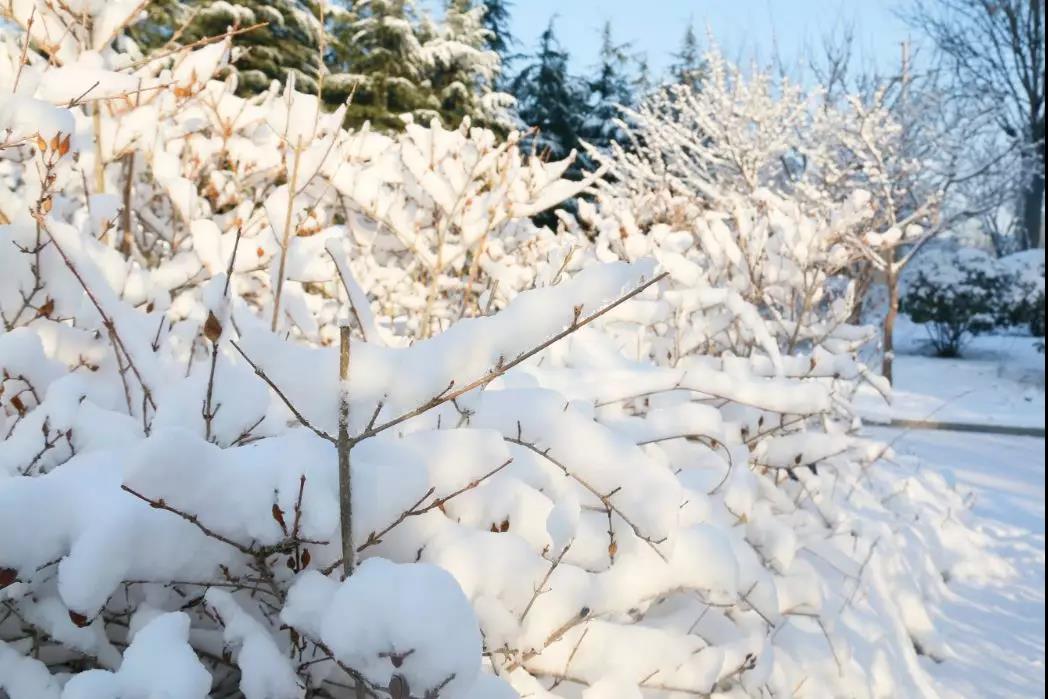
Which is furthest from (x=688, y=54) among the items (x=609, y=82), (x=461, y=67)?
(x=461, y=67)

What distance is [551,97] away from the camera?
896 inches

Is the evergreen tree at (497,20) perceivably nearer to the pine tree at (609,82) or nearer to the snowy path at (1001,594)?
the pine tree at (609,82)

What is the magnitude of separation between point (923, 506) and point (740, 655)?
343cm

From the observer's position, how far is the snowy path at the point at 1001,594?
2.57m

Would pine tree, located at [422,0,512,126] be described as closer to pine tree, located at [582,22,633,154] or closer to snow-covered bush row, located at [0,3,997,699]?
pine tree, located at [582,22,633,154]

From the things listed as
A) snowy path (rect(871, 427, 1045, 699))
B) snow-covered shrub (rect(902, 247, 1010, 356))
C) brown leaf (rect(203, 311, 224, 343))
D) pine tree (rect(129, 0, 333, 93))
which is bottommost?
snowy path (rect(871, 427, 1045, 699))

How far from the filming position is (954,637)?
2928 mm

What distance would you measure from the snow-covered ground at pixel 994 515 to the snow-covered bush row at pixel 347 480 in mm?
402

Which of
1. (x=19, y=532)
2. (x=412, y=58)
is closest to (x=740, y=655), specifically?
(x=19, y=532)

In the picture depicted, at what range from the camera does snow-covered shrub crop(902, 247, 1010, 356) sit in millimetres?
13508

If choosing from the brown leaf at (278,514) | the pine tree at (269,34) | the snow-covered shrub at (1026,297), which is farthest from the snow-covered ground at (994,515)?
the pine tree at (269,34)

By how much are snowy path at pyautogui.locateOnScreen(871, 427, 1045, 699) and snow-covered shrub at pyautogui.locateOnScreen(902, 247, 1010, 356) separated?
7.73 meters

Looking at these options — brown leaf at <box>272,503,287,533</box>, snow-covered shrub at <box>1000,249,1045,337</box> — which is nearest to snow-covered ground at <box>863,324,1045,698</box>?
snow-covered shrub at <box>1000,249,1045,337</box>

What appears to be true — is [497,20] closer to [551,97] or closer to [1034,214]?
[551,97]
